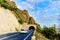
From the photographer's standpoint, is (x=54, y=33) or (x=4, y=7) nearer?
(x=54, y=33)

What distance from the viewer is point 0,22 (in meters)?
57.8

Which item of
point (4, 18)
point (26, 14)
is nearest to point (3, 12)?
point (4, 18)

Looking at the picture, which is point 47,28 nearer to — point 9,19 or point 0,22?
point 0,22

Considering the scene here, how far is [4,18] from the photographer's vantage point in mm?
63781

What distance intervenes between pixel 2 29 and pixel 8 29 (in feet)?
18.0

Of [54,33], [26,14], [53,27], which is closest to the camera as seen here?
[54,33]

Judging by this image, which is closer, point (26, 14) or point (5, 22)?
point (5, 22)

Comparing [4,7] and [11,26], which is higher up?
[4,7]

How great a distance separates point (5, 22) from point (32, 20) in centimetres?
4532

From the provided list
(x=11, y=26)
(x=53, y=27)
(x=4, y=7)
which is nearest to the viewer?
(x=53, y=27)

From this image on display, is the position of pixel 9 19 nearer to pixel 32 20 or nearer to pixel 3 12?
pixel 3 12

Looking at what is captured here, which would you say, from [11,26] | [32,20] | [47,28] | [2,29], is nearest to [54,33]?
[47,28]

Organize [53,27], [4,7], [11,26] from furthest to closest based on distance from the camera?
1. [4,7]
2. [11,26]
3. [53,27]

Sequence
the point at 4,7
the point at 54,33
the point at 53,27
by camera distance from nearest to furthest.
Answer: the point at 54,33
the point at 53,27
the point at 4,7
